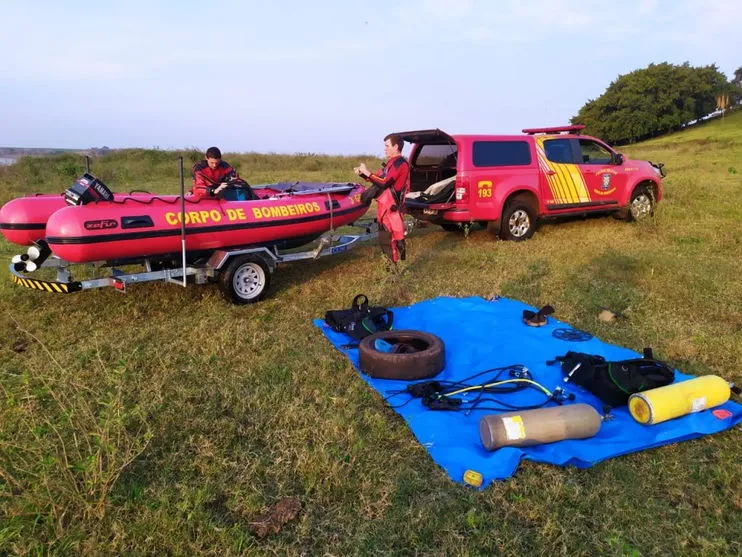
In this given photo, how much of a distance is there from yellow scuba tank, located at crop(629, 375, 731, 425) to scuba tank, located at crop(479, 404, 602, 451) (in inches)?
14.6

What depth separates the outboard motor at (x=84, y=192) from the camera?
5.20 metres

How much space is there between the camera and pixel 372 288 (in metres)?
6.79

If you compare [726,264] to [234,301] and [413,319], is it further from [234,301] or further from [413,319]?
[234,301]

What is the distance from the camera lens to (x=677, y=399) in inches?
139

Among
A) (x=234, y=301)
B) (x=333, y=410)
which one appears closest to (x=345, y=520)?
(x=333, y=410)

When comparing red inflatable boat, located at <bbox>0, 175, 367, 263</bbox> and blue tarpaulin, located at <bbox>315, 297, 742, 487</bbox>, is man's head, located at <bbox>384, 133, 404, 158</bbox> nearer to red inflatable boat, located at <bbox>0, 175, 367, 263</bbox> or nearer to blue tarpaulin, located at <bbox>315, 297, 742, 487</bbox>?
red inflatable boat, located at <bbox>0, 175, 367, 263</bbox>

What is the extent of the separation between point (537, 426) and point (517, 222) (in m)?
6.29

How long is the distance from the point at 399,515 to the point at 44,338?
4195 mm

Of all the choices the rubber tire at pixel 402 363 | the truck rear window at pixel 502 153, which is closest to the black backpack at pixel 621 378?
the rubber tire at pixel 402 363

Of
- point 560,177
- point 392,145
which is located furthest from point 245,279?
point 560,177

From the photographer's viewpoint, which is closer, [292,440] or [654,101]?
[292,440]

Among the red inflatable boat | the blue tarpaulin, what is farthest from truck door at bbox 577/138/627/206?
the red inflatable boat

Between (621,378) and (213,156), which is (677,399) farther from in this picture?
(213,156)

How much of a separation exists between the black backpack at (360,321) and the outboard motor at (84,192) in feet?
8.60
